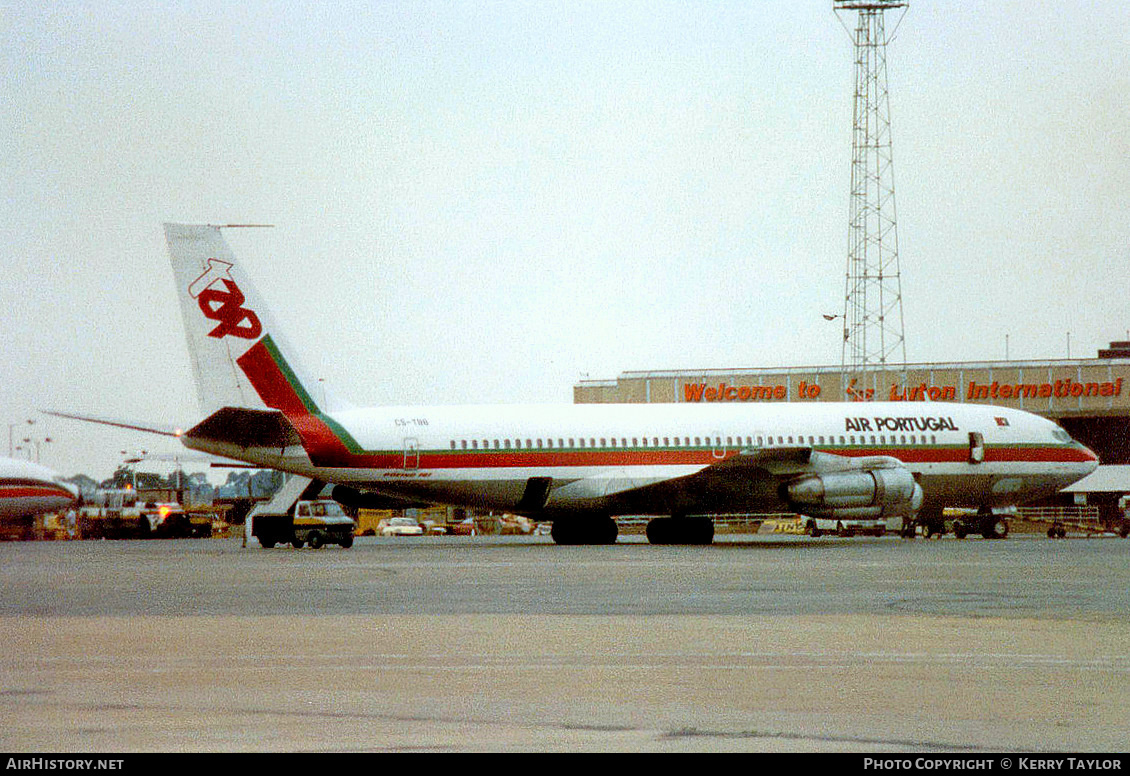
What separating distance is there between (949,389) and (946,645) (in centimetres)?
7684

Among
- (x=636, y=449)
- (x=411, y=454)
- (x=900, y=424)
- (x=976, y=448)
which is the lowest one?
(x=411, y=454)

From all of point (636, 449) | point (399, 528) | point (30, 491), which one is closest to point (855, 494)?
point (636, 449)

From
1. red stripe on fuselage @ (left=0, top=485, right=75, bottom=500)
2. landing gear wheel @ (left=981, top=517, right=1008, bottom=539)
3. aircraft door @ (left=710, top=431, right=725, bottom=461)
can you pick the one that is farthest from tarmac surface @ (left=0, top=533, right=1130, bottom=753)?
red stripe on fuselage @ (left=0, top=485, right=75, bottom=500)

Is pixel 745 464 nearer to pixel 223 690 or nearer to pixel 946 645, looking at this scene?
pixel 946 645

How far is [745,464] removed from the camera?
4084cm

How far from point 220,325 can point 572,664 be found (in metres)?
29.6

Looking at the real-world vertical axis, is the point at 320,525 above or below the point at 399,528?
above

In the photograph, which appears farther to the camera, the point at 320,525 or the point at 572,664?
the point at 320,525

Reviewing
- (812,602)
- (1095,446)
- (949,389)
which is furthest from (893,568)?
(1095,446)

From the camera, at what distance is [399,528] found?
79500 mm

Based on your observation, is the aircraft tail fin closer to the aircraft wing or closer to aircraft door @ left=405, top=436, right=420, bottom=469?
aircraft door @ left=405, top=436, right=420, bottom=469

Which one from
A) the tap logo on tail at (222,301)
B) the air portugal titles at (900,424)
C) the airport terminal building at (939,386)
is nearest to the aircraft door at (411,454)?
the tap logo on tail at (222,301)

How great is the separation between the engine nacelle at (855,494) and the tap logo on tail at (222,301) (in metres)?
15.7

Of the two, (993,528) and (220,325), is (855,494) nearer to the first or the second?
(993,528)
